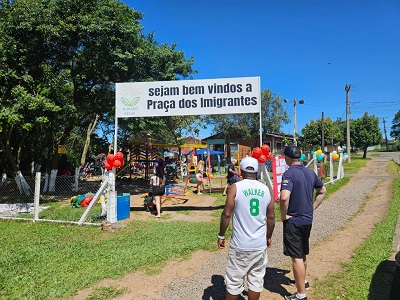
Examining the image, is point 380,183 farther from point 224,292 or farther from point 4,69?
point 4,69

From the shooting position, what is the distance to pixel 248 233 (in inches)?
120

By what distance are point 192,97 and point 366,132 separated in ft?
120

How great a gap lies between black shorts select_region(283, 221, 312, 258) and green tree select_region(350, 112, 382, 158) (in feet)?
131

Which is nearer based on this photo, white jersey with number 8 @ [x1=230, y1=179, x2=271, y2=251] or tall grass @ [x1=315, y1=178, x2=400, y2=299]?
white jersey with number 8 @ [x1=230, y1=179, x2=271, y2=251]

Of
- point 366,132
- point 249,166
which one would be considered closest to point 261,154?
point 249,166

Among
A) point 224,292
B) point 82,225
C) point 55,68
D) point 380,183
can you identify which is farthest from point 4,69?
point 380,183

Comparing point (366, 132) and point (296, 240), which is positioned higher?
point (366, 132)

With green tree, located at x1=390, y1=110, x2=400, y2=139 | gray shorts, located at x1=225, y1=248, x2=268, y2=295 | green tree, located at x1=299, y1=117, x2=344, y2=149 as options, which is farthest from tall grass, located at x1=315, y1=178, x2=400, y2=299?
Result: green tree, located at x1=390, y1=110, x2=400, y2=139

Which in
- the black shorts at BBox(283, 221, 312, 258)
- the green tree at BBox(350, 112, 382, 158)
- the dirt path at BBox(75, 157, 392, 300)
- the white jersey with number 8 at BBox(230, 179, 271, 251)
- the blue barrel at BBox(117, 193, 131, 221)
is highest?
the green tree at BBox(350, 112, 382, 158)

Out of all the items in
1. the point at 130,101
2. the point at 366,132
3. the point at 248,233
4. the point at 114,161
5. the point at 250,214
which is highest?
the point at 366,132

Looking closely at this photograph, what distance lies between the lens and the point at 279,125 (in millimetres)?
37469

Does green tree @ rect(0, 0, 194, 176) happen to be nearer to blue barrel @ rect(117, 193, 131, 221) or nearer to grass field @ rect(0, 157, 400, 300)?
blue barrel @ rect(117, 193, 131, 221)

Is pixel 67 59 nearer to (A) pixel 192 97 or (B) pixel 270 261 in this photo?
(A) pixel 192 97

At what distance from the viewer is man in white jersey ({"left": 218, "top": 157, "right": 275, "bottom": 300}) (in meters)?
3.06
